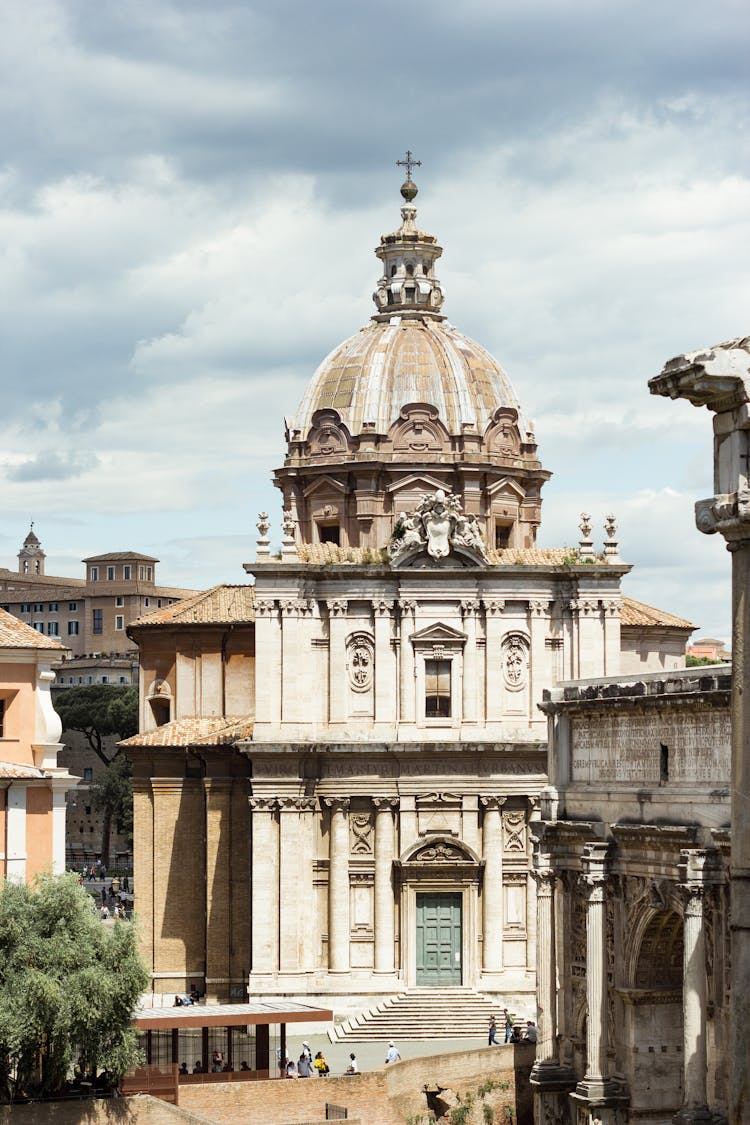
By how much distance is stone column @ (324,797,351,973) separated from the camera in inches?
2234

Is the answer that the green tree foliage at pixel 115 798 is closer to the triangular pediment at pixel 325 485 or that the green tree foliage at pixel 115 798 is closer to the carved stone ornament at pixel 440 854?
the triangular pediment at pixel 325 485

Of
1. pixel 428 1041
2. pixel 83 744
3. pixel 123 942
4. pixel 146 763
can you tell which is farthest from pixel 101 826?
pixel 123 942

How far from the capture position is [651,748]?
4016 centimetres

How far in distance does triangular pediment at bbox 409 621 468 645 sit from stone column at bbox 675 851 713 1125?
2046 centimetres

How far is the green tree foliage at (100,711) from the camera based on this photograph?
118062 millimetres

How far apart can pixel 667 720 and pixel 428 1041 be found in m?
17.9

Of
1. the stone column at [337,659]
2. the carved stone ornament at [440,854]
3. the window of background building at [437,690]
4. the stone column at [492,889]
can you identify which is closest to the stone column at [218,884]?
the stone column at [337,659]

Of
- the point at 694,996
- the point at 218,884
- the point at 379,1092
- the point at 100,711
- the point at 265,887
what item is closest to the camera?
the point at 694,996

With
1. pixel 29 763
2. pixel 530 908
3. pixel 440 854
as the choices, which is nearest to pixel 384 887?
pixel 440 854

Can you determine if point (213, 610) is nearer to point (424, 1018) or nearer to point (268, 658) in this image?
point (268, 658)

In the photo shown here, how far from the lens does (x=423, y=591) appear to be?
190 ft

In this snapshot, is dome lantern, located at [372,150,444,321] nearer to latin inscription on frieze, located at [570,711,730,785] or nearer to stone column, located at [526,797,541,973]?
stone column, located at [526,797,541,973]

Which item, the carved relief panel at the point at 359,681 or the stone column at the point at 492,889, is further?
the carved relief panel at the point at 359,681

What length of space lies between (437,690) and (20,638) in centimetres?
1315
